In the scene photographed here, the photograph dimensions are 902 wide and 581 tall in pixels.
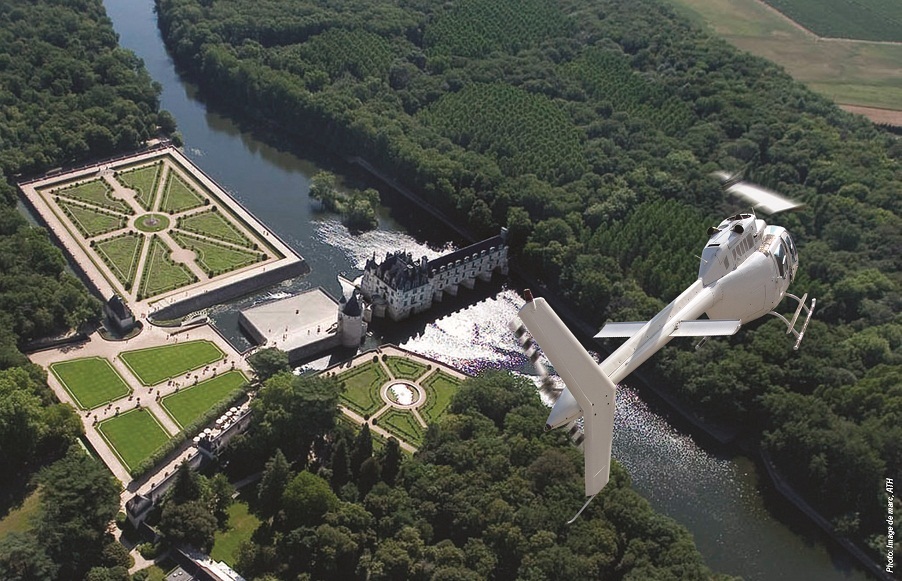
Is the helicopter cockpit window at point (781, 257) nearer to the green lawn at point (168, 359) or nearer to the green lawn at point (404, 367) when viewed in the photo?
the green lawn at point (404, 367)

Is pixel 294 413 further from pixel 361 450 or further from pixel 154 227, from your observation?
pixel 154 227

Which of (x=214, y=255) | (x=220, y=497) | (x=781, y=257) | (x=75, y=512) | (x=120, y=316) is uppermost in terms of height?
(x=781, y=257)

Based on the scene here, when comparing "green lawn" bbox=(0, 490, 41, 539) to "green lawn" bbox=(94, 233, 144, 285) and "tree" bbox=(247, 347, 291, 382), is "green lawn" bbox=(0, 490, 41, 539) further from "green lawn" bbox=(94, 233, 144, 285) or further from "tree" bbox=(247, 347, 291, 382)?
"green lawn" bbox=(94, 233, 144, 285)

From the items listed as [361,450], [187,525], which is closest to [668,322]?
[361,450]

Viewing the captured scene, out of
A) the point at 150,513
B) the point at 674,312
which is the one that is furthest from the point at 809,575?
the point at 150,513

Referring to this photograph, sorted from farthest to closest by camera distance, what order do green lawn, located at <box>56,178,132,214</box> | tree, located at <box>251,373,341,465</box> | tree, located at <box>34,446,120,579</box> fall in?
green lawn, located at <box>56,178,132,214</box> < tree, located at <box>251,373,341,465</box> < tree, located at <box>34,446,120,579</box>

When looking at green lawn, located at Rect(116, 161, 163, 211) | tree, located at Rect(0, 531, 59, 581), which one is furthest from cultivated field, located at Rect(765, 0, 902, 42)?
tree, located at Rect(0, 531, 59, 581)

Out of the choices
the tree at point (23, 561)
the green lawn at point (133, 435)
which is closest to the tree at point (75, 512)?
the tree at point (23, 561)
